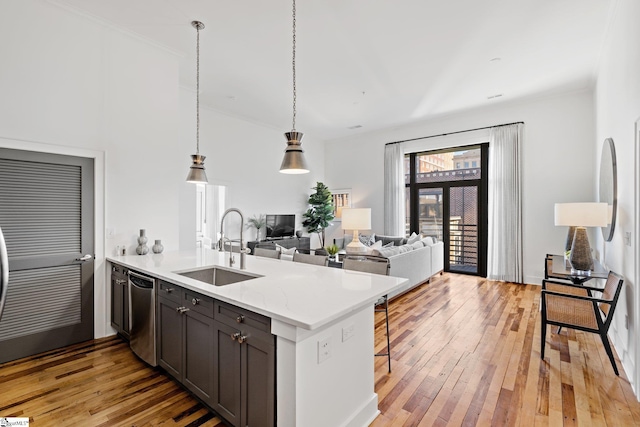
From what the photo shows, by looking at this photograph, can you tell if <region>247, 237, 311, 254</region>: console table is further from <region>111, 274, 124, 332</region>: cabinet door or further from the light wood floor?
the light wood floor

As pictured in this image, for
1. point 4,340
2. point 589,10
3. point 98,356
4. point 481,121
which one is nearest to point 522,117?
point 481,121

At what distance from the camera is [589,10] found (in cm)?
319

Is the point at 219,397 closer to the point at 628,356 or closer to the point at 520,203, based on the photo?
the point at 628,356

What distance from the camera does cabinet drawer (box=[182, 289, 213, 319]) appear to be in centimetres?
202

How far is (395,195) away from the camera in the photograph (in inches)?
296

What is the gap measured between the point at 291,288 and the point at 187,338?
87 centimetres

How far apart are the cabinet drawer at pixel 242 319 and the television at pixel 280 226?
5.24 m

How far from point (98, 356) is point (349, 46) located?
4430 millimetres

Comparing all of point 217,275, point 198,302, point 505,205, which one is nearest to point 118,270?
point 217,275

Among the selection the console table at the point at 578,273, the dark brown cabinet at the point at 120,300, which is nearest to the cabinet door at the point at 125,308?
the dark brown cabinet at the point at 120,300

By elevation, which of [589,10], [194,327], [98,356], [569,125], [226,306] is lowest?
[98,356]

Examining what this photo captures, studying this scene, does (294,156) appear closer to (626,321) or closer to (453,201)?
(626,321)

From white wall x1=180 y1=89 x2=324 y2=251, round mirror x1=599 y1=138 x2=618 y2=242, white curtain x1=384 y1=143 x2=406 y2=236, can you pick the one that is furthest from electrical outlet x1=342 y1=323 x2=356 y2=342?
white curtain x1=384 y1=143 x2=406 y2=236

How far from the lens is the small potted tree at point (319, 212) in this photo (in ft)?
27.0
